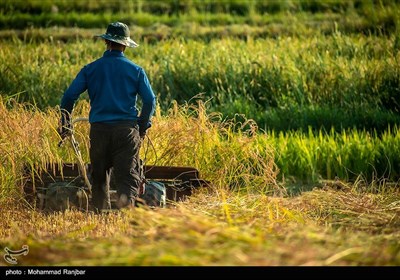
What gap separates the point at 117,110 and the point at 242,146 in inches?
72.3

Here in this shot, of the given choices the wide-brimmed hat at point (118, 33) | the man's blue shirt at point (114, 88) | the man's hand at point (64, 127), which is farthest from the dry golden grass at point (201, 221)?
the wide-brimmed hat at point (118, 33)

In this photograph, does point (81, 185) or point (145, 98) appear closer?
point (145, 98)

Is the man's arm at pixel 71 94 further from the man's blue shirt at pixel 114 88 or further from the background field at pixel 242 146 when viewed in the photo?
the background field at pixel 242 146

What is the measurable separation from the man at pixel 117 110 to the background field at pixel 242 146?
0.31 meters

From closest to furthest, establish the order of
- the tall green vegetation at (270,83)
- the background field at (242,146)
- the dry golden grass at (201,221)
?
the dry golden grass at (201,221) < the background field at (242,146) < the tall green vegetation at (270,83)

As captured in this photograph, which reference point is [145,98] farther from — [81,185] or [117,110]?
[81,185]

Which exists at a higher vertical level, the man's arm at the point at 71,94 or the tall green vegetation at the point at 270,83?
the man's arm at the point at 71,94

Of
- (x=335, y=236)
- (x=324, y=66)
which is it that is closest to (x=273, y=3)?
(x=324, y=66)

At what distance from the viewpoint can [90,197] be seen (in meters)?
6.75

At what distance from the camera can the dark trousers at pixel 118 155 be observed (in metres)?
6.19

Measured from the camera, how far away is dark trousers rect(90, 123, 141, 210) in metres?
6.19

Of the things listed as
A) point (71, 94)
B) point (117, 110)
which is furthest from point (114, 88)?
point (71, 94)

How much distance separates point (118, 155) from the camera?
20.5 ft
